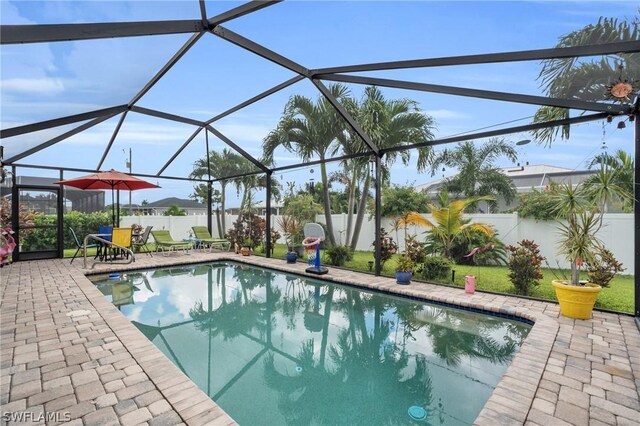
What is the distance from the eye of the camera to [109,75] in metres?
5.48

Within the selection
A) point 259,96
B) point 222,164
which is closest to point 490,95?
point 259,96

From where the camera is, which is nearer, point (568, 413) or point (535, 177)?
point (568, 413)

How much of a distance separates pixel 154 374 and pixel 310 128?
9077 mm

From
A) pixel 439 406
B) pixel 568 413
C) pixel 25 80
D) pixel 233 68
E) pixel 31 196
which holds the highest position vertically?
pixel 233 68

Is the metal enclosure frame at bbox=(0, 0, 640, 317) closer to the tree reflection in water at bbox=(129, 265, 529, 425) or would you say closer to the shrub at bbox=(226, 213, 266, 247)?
the tree reflection in water at bbox=(129, 265, 529, 425)

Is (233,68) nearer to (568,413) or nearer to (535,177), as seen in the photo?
(568,413)

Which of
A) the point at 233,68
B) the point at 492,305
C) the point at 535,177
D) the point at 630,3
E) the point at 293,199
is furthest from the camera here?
the point at 535,177

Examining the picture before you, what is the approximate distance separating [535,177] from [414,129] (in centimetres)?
1562

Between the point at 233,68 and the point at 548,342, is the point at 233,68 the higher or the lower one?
the higher one

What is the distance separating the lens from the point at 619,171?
17.4ft

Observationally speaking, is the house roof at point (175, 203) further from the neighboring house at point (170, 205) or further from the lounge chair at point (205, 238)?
the lounge chair at point (205, 238)

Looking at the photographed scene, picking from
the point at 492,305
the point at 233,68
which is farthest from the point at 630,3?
the point at 233,68

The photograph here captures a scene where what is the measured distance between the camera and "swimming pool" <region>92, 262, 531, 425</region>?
10.5ft

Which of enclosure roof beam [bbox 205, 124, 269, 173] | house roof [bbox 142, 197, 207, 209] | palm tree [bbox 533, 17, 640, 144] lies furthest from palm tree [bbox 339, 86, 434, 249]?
house roof [bbox 142, 197, 207, 209]
